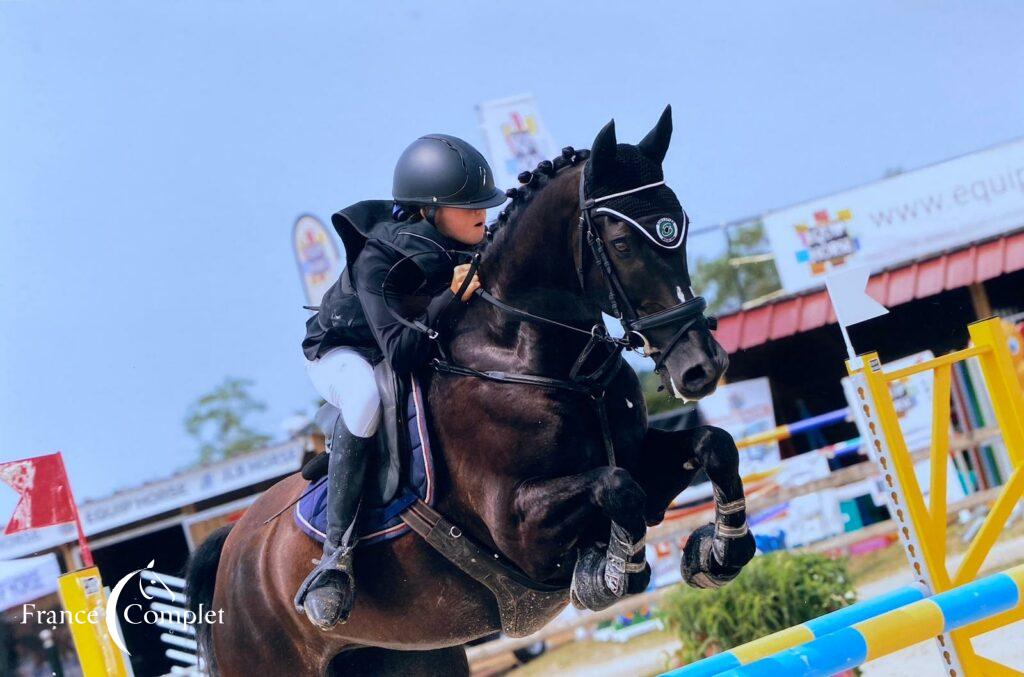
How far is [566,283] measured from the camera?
3.34 m

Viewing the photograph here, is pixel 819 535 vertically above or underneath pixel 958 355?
underneath

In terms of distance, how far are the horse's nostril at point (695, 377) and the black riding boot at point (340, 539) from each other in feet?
4.19

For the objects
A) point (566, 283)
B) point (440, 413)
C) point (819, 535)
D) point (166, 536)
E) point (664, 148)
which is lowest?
point (819, 535)

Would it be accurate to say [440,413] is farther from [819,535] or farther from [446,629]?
[819,535]

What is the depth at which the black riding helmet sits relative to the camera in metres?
3.51

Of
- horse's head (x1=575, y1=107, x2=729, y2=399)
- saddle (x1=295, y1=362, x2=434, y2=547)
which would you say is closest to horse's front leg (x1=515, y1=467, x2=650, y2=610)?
horse's head (x1=575, y1=107, x2=729, y2=399)

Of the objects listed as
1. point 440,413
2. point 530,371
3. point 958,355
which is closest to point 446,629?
point 440,413

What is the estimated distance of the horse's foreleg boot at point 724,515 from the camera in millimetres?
3209

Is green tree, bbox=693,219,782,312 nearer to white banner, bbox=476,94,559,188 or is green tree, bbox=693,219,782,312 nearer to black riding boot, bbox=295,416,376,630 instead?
white banner, bbox=476,94,559,188

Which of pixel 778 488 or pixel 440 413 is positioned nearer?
pixel 440 413

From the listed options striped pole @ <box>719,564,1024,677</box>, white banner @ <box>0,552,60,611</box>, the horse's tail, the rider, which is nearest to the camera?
striped pole @ <box>719,564,1024,677</box>

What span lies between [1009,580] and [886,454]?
5.01 ft

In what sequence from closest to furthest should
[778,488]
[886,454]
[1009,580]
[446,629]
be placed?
1. [1009,580]
2. [446,629]
3. [886,454]
4. [778,488]

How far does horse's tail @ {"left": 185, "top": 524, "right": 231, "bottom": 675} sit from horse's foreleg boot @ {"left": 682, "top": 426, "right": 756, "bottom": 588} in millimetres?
2442
